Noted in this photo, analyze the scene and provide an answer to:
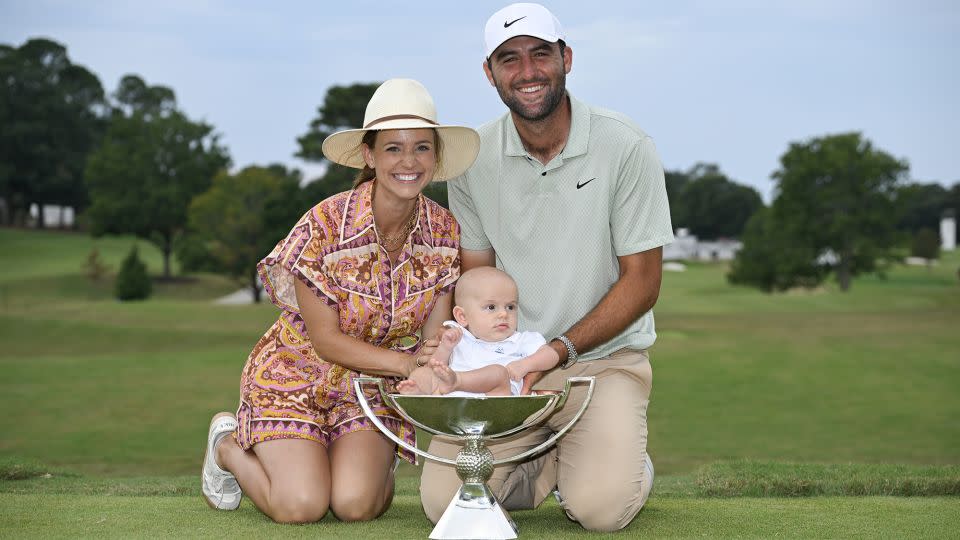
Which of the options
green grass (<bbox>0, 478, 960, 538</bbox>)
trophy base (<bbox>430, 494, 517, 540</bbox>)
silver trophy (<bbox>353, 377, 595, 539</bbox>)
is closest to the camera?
silver trophy (<bbox>353, 377, 595, 539</bbox>)

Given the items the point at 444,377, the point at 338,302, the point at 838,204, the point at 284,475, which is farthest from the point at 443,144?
the point at 838,204

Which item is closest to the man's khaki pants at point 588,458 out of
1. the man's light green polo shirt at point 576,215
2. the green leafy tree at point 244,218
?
the man's light green polo shirt at point 576,215

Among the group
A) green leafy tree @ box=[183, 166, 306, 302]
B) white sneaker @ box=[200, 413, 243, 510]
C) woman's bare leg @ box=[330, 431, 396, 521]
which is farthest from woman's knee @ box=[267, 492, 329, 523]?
green leafy tree @ box=[183, 166, 306, 302]

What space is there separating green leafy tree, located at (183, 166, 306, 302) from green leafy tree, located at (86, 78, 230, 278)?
1038cm

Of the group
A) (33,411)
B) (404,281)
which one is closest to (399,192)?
(404,281)

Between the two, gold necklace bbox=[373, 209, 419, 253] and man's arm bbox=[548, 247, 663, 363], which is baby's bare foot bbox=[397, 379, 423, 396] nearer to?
man's arm bbox=[548, 247, 663, 363]

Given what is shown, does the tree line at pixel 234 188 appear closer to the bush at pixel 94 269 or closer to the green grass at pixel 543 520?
the bush at pixel 94 269

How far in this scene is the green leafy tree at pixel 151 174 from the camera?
79.0 metres

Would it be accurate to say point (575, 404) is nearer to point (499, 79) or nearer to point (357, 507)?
point (357, 507)

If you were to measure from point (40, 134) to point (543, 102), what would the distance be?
86929 mm

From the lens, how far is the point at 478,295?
4.79m

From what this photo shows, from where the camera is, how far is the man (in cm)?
512

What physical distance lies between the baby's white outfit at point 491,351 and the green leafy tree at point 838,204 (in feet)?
223

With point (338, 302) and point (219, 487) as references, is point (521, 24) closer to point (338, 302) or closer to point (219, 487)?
point (338, 302)
